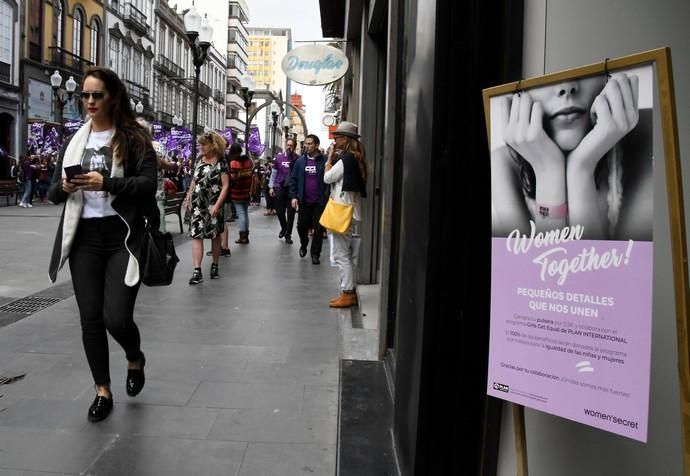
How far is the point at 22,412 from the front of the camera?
3613 millimetres

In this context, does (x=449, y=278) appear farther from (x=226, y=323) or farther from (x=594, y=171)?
(x=226, y=323)

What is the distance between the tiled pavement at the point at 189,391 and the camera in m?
3.11

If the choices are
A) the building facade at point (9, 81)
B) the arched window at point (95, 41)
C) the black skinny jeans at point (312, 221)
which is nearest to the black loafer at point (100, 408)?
the black skinny jeans at point (312, 221)

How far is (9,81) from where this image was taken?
30.7 m

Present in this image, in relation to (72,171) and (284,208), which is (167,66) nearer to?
(284,208)

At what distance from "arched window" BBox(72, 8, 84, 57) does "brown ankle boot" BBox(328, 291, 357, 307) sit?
3608cm

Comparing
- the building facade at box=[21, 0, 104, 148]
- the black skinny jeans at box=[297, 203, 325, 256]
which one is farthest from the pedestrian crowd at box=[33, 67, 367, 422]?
the building facade at box=[21, 0, 104, 148]

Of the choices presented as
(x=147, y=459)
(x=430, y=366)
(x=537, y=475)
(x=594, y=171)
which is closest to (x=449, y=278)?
(x=430, y=366)

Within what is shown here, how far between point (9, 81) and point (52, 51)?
4582 mm

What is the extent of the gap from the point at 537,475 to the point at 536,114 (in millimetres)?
1193

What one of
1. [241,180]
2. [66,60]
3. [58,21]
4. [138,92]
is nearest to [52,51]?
[66,60]

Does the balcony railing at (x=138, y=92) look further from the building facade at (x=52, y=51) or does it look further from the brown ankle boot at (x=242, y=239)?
the brown ankle boot at (x=242, y=239)

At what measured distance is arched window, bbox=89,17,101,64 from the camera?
40.3 metres

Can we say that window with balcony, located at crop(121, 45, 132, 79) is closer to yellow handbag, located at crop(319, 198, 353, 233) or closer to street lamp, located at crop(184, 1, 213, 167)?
street lamp, located at crop(184, 1, 213, 167)
